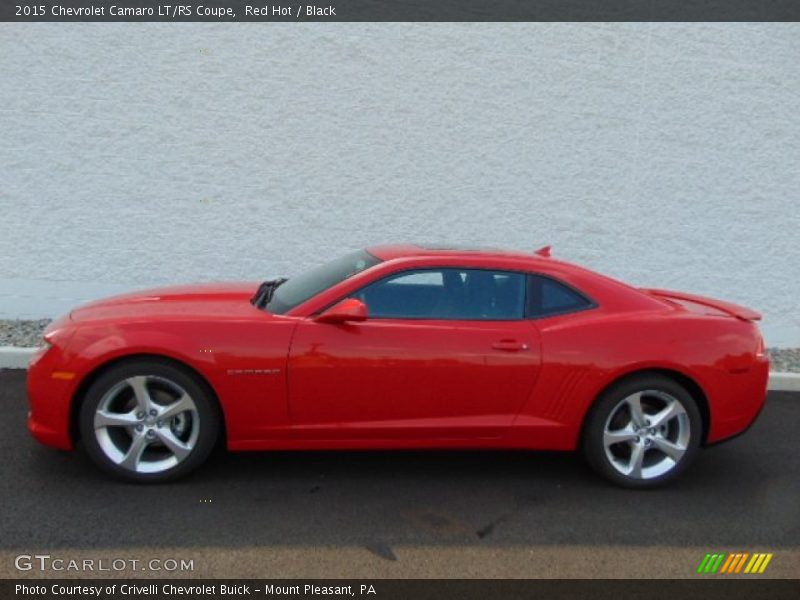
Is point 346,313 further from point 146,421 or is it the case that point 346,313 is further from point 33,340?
point 33,340

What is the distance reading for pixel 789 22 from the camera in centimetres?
745

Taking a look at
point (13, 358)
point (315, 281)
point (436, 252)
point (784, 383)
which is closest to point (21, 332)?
point (13, 358)

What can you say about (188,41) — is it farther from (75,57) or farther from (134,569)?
Answer: (134,569)

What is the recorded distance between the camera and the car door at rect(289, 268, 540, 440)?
387 centimetres

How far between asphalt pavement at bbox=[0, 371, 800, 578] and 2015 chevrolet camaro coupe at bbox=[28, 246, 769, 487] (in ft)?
0.80

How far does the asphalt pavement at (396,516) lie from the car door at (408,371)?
39 cm

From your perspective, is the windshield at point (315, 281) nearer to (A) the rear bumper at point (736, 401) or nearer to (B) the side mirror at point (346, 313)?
(B) the side mirror at point (346, 313)

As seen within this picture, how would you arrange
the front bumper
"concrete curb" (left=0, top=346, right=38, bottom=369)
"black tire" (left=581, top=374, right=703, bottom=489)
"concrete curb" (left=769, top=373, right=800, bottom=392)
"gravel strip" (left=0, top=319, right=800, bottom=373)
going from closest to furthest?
the front bumper → "black tire" (left=581, top=374, right=703, bottom=489) → "concrete curb" (left=0, top=346, right=38, bottom=369) → "concrete curb" (left=769, top=373, right=800, bottom=392) → "gravel strip" (left=0, top=319, right=800, bottom=373)

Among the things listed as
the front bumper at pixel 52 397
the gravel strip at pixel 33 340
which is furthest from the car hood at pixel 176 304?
the gravel strip at pixel 33 340

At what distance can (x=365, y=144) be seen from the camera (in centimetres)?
745

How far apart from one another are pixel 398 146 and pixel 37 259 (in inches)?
157

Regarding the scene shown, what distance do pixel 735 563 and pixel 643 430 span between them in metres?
0.90

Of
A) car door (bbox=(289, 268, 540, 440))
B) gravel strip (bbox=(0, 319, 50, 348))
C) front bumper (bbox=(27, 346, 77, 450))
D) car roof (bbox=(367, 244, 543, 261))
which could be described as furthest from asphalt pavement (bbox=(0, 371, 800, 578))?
gravel strip (bbox=(0, 319, 50, 348))
